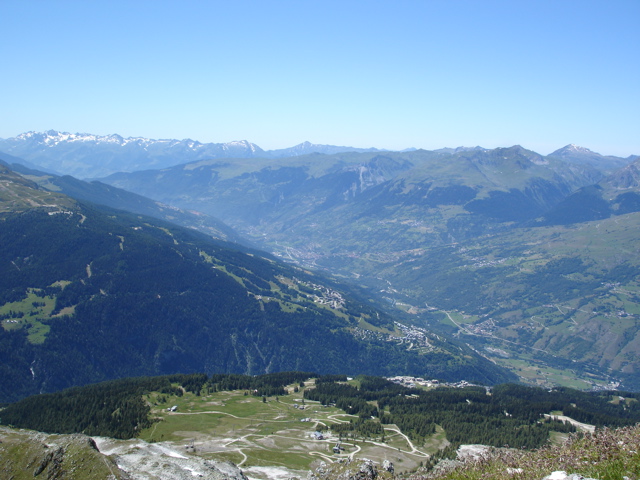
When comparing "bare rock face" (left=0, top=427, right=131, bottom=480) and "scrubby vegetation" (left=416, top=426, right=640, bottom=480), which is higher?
"scrubby vegetation" (left=416, top=426, right=640, bottom=480)

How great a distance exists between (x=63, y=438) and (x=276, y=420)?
214 ft

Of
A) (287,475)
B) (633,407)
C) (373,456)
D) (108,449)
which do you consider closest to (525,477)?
(287,475)

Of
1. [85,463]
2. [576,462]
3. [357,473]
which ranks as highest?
[576,462]

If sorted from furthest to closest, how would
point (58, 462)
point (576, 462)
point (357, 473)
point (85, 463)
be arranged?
point (357, 473)
point (58, 462)
point (85, 463)
point (576, 462)

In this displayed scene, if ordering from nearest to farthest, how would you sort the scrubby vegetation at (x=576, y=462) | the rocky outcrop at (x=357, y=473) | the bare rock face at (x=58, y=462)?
the scrubby vegetation at (x=576, y=462) < the bare rock face at (x=58, y=462) < the rocky outcrop at (x=357, y=473)

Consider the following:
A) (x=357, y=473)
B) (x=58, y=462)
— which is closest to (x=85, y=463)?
(x=58, y=462)

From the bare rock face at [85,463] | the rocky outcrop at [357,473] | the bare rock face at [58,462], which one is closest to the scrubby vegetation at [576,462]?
the rocky outcrop at [357,473]

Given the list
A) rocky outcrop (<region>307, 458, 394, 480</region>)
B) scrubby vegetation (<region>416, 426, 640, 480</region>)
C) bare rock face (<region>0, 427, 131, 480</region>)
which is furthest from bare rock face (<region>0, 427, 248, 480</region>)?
scrubby vegetation (<region>416, 426, 640, 480</region>)

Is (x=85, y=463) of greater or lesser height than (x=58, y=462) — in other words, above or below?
above

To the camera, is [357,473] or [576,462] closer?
[576,462]

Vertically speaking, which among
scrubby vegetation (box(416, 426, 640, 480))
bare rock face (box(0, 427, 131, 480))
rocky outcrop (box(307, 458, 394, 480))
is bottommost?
rocky outcrop (box(307, 458, 394, 480))

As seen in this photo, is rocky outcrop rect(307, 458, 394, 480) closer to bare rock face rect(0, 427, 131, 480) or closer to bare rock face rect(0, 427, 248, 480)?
bare rock face rect(0, 427, 248, 480)

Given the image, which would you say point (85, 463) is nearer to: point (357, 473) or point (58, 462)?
point (58, 462)

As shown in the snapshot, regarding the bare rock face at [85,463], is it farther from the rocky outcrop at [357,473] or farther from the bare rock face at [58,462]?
the rocky outcrop at [357,473]
